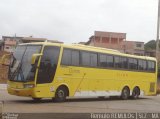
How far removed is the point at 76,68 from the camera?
23500 millimetres

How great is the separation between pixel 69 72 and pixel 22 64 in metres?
2.83

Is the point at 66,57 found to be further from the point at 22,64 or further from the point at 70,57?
the point at 22,64

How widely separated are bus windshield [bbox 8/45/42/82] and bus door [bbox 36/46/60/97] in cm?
42

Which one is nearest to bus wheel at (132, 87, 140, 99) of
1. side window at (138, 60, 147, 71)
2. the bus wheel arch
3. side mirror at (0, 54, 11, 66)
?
side window at (138, 60, 147, 71)

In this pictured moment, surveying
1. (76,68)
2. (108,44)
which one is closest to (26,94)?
(76,68)

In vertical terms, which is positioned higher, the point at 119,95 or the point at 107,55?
the point at 107,55

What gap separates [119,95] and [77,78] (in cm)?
575

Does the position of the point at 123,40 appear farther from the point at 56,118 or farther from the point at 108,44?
the point at 56,118

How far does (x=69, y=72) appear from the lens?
23.0m

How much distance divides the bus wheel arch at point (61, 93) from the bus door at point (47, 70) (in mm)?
650

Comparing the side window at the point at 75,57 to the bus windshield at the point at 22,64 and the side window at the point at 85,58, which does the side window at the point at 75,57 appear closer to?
the side window at the point at 85,58

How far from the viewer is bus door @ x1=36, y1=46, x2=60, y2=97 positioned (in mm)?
21156

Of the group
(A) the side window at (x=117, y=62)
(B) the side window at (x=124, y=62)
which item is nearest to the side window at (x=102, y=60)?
(A) the side window at (x=117, y=62)

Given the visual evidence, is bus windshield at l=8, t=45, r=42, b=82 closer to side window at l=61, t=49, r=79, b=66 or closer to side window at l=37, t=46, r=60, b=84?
side window at l=37, t=46, r=60, b=84
